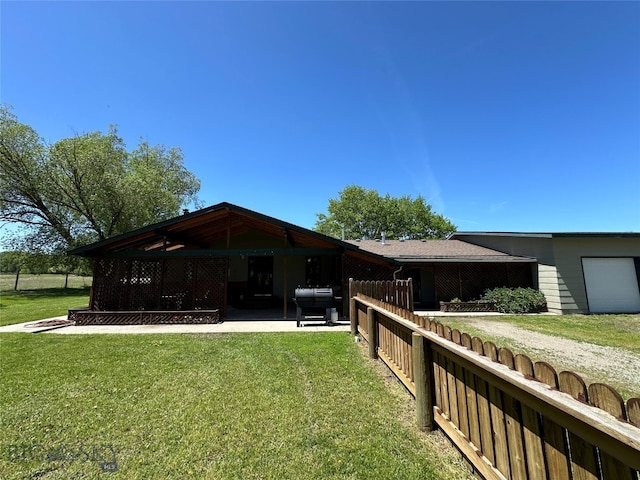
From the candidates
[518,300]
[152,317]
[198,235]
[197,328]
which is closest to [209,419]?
[197,328]

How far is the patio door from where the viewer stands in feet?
45.8

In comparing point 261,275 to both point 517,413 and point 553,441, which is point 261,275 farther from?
point 553,441

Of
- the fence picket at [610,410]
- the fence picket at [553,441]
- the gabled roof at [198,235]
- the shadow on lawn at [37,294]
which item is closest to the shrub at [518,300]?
the gabled roof at [198,235]

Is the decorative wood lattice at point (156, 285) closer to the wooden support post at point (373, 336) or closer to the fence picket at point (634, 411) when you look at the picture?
the wooden support post at point (373, 336)

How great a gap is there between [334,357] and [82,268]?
2757 centimetres

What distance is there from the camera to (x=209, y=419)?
308cm

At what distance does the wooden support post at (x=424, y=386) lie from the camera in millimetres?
2842

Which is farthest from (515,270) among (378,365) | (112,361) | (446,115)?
(112,361)

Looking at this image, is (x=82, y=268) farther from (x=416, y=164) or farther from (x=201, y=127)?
(x=416, y=164)

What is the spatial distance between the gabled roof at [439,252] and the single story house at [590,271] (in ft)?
3.45

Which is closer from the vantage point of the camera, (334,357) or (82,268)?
(334,357)

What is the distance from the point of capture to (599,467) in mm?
Answer: 1239

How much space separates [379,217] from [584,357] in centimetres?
3159

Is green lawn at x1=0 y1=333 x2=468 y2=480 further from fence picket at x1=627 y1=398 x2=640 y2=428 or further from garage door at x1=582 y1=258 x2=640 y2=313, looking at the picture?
garage door at x1=582 y1=258 x2=640 y2=313
